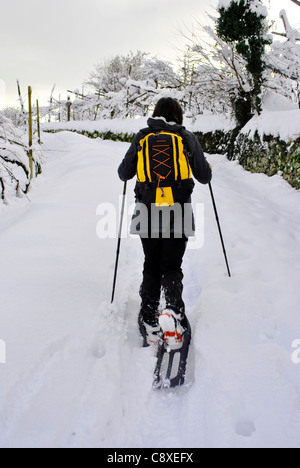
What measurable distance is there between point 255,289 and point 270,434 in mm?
1566

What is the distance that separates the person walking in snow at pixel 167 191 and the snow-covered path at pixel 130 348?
1.55 feet

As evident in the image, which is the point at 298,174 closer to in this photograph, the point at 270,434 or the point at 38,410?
the point at 270,434

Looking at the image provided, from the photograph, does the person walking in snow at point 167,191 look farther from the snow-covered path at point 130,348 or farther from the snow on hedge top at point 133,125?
the snow on hedge top at point 133,125

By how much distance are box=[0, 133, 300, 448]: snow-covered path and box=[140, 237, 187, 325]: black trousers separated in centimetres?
39

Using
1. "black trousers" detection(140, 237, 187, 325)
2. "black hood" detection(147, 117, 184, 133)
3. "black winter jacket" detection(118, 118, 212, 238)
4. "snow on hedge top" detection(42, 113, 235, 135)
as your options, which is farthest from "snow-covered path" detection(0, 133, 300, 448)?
"snow on hedge top" detection(42, 113, 235, 135)

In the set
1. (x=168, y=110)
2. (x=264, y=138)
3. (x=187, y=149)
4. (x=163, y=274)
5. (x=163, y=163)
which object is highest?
(x=264, y=138)

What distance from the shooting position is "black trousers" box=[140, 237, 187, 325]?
2318mm

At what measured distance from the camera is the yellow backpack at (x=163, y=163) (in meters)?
2.13

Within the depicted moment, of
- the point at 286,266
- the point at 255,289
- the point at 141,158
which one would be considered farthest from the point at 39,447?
the point at 286,266

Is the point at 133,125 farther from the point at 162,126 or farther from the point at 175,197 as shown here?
the point at 175,197

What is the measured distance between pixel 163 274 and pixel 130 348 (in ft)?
2.34

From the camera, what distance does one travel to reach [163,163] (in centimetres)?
214

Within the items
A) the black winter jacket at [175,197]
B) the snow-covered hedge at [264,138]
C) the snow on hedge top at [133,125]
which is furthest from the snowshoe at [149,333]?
the snow on hedge top at [133,125]

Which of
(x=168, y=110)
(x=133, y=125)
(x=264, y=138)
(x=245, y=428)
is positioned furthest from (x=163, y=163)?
(x=133, y=125)
